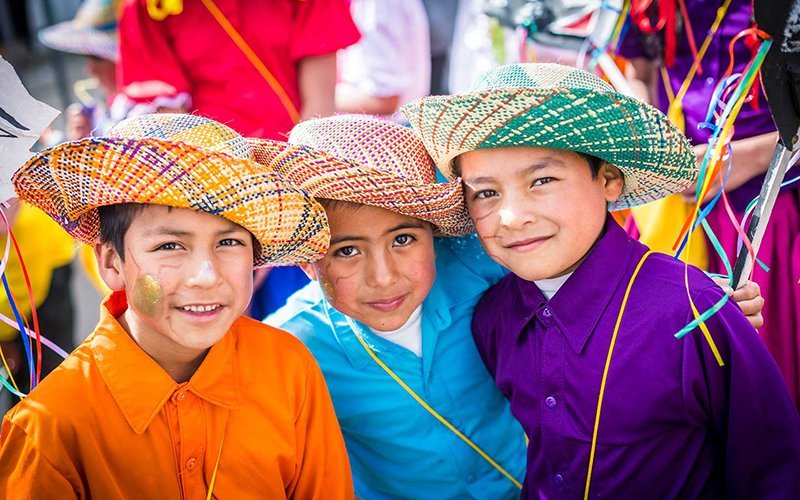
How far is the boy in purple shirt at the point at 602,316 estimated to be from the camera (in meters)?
1.84

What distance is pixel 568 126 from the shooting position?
1.86 meters

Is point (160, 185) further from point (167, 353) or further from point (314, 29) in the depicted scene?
point (314, 29)

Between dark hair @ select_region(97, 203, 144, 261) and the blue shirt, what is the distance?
645 millimetres

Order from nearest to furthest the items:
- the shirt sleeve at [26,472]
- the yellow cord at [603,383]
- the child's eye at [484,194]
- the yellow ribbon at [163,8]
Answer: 1. the shirt sleeve at [26,472]
2. the yellow cord at [603,383]
3. the child's eye at [484,194]
4. the yellow ribbon at [163,8]

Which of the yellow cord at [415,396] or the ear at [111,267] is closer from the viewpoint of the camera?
the ear at [111,267]

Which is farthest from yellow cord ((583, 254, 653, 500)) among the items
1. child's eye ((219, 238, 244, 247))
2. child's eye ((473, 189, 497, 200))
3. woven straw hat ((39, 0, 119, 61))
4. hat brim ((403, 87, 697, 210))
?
woven straw hat ((39, 0, 119, 61))

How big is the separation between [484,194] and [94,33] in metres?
3.09

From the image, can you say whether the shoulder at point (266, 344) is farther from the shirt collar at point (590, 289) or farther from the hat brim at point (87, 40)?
the hat brim at point (87, 40)

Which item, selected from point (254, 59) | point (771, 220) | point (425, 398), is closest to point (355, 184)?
point (425, 398)

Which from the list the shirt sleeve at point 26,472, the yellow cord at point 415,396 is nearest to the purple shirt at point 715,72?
the yellow cord at point 415,396

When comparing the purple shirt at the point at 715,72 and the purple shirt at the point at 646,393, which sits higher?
the purple shirt at the point at 715,72

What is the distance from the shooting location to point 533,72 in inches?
77.9

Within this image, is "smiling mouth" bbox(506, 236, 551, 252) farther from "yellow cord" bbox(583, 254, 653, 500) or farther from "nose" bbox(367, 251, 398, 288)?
"nose" bbox(367, 251, 398, 288)

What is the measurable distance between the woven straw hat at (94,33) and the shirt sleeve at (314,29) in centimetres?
162
